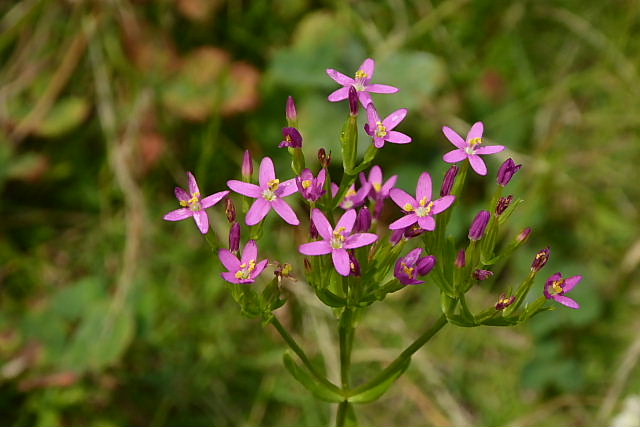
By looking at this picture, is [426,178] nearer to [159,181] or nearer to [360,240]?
[360,240]

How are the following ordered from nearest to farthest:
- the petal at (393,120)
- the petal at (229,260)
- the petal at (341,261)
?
the petal at (341,261)
the petal at (229,260)
the petal at (393,120)

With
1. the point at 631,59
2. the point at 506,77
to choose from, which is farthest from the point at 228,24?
the point at 631,59

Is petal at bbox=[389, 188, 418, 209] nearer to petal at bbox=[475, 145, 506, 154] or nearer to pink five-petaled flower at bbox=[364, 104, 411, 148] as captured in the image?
pink five-petaled flower at bbox=[364, 104, 411, 148]

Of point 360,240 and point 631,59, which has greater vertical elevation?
point 360,240

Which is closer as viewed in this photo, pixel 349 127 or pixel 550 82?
pixel 349 127

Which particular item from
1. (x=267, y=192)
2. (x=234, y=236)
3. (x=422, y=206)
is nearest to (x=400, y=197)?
(x=422, y=206)

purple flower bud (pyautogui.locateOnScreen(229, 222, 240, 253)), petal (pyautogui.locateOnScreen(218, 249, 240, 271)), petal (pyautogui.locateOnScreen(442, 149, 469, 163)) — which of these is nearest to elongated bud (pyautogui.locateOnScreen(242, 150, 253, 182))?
purple flower bud (pyautogui.locateOnScreen(229, 222, 240, 253))

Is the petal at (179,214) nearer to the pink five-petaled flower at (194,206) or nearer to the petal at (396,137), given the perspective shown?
the pink five-petaled flower at (194,206)

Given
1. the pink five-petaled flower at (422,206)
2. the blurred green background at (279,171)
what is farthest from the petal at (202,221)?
the blurred green background at (279,171)
